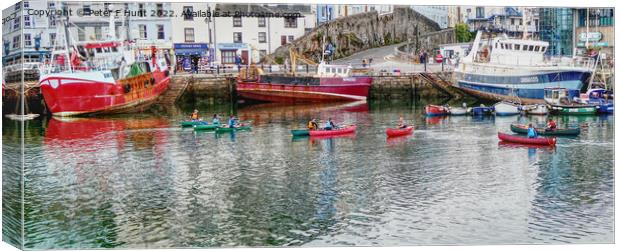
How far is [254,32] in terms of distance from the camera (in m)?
24.3

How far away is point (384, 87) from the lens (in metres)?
27.9

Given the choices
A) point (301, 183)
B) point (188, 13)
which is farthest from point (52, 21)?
point (301, 183)

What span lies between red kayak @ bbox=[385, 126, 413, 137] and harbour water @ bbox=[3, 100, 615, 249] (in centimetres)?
17

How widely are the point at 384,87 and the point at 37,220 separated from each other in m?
10.4

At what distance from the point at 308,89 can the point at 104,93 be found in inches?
220

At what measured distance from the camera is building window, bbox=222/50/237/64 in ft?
82.4

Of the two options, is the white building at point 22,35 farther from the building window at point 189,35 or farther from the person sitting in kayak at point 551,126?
the person sitting in kayak at point 551,126

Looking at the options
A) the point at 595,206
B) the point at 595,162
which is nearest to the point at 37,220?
the point at 595,206

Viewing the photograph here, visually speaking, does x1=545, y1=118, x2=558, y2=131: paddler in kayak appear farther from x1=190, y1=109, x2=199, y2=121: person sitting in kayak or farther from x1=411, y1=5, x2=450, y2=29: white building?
x1=190, y1=109, x2=199, y2=121: person sitting in kayak

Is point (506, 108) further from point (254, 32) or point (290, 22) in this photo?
point (254, 32)

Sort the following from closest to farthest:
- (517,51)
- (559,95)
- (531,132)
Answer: (517,51)
(559,95)
(531,132)

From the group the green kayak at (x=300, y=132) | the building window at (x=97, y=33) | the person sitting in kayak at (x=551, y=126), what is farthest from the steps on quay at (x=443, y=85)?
the building window at (x=97, y=33)

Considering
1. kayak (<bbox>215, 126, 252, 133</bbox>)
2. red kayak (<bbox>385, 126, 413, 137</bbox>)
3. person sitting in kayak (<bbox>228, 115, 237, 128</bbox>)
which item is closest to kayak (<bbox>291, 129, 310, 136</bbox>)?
kayak (<bbox>215, 126, 252, 133</bbox>)

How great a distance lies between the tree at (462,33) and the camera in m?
25.6
